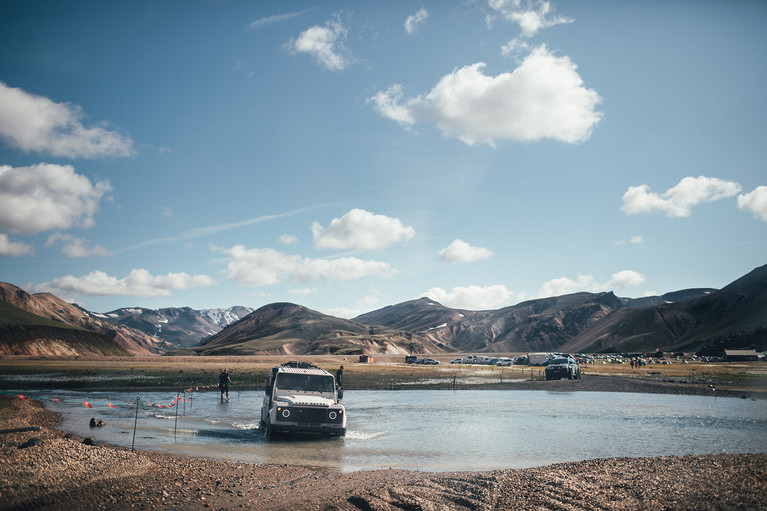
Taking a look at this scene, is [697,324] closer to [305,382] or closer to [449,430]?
[449,430]

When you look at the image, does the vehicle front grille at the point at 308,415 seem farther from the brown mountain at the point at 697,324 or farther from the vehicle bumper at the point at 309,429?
the brown mountain at the point at 697,324

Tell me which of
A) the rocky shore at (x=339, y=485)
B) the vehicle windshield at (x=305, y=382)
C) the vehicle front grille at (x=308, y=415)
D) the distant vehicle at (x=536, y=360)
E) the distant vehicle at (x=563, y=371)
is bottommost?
the distant vehicle at (x=536, y=360)

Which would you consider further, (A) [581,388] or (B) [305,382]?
(A) [581,388]

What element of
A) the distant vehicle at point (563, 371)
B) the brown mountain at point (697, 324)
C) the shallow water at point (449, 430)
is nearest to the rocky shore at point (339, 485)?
the shallow water at point (449, 430)

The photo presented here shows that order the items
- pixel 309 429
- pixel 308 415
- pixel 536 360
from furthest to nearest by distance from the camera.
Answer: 1. pixel 536 360
2. pixel 308 415
3. pixel 309 429

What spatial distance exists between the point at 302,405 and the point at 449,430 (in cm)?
718

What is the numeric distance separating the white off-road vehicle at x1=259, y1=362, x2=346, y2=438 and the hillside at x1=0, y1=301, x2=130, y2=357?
465ft

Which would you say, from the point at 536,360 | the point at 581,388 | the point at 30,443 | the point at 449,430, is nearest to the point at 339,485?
the point at 30,443

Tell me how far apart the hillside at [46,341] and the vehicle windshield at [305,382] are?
465 feet

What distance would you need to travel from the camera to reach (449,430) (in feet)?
70.8

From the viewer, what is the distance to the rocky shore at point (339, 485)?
395 inches

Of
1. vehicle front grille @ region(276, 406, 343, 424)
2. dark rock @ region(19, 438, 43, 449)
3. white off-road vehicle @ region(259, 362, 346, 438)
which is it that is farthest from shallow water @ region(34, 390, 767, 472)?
dark rock @ region(19, 438, 43, 449)

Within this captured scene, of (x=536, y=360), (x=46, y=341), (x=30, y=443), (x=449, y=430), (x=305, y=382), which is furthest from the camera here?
(x=46, y=341)

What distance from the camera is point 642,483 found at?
1171 centimetres
